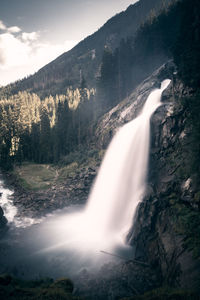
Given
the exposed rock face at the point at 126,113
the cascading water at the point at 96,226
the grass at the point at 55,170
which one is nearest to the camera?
the cascading water at the point at 96,226

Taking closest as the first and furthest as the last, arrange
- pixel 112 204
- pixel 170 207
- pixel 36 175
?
1. pixel 170 207
2. pixel 112 204
3. pixel 36 175

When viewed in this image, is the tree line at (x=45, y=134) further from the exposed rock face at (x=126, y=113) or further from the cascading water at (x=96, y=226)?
the cascading water at (x=96, y=226)

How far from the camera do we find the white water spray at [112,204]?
70.1ft

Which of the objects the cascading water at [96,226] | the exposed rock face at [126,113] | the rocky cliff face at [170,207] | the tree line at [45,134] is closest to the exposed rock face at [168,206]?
the rocky cliff face at [170,207]

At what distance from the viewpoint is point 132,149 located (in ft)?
92.6

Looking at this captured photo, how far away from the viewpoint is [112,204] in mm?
25375

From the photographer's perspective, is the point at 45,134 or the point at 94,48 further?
the point at 94,48

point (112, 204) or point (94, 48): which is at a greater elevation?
point (94, 48)

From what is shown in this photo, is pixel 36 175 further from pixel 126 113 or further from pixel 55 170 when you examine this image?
pixel 126 113

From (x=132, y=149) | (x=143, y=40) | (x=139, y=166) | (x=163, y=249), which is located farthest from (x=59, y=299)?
(x=143, y=40)

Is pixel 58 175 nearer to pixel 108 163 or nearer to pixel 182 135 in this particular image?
pixel 108 163

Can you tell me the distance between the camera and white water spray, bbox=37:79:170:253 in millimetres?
21375

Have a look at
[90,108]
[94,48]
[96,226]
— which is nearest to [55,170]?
[90,108]

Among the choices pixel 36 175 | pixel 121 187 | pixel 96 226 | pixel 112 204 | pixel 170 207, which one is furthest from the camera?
pixel 36 175
